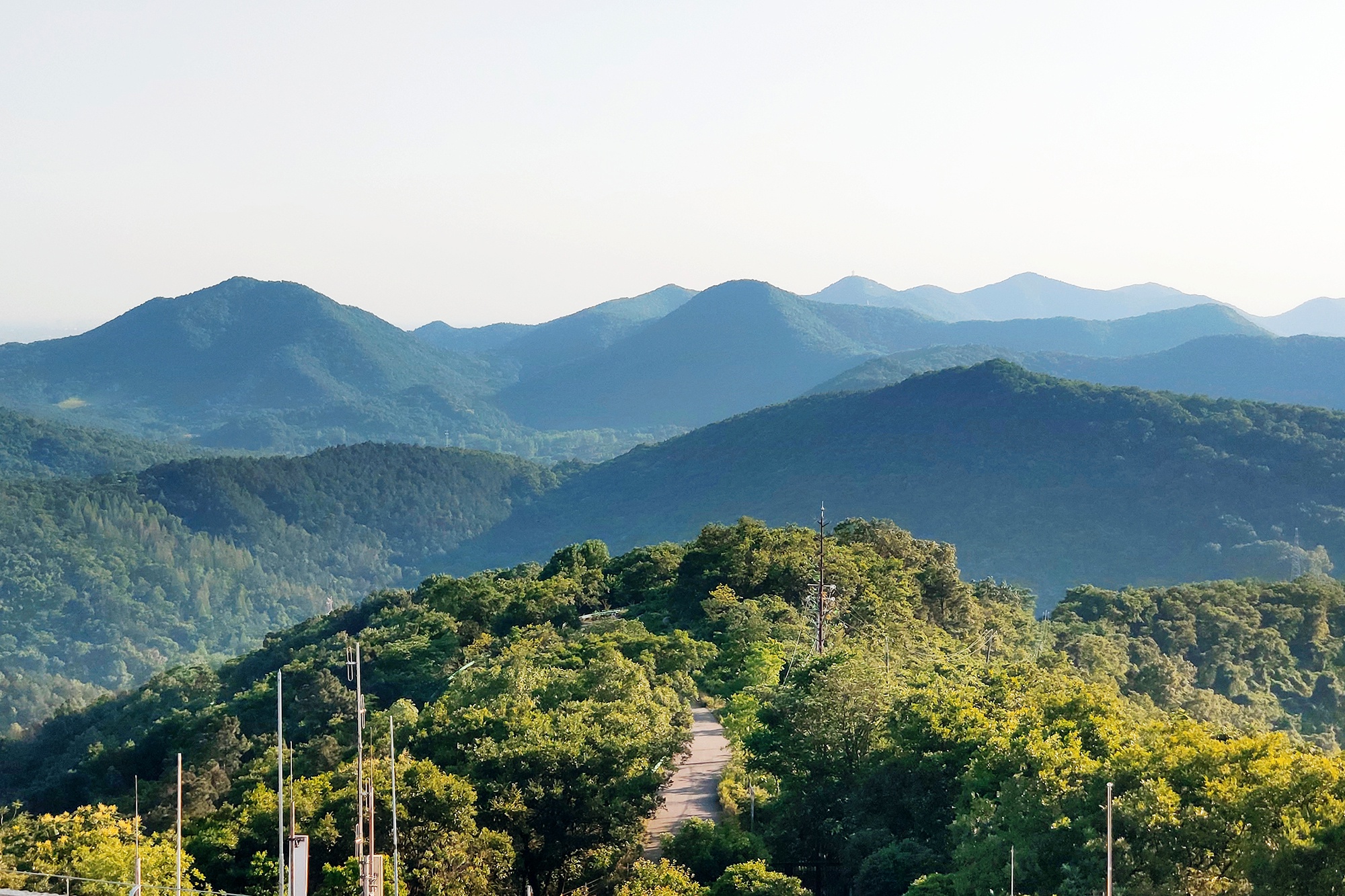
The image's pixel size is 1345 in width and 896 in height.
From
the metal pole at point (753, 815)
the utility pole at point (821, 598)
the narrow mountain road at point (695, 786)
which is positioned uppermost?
the utility pole at point (821, 598)

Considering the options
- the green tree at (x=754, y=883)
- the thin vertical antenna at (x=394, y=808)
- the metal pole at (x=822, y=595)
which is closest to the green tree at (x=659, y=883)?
the green tree at (x=754, y=883)

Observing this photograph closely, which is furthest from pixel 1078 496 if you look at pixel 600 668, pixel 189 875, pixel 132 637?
pixel 189 875

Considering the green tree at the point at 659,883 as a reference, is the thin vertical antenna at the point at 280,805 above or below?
above

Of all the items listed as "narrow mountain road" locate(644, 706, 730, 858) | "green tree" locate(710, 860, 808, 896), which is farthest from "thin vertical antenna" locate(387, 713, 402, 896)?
"narrow mountain road" locate(644, 706, 730, 858)

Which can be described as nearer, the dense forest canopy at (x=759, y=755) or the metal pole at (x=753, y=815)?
the dense forest canopy at (x=759, y=755)

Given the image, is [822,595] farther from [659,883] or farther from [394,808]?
[394,808]

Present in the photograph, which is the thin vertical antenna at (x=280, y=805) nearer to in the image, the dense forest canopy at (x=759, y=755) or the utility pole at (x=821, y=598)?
the dense forest canopy at (x=759, y=755)

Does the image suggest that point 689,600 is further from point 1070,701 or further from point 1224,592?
point 1224,592
